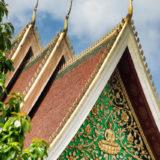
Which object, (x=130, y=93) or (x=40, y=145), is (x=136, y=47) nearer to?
(x=130, y=93)

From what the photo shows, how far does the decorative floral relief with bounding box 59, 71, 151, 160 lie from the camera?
387 centimetres

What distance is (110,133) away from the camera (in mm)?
4148

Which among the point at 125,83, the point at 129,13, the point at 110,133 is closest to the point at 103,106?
the point at 110,133

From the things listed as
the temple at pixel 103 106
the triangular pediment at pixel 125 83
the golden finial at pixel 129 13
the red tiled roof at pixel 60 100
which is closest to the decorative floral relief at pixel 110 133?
the temple at pixel 103 106

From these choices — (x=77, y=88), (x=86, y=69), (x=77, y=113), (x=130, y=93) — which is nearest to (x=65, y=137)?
(x=77, y=113)

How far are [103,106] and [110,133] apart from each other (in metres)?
0.33

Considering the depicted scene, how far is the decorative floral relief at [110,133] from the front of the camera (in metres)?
3.87

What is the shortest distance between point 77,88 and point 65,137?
0.64m

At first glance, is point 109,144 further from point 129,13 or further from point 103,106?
point 129,13

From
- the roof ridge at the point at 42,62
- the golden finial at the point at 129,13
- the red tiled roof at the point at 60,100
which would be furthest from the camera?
the roof ridge at the point at 42,62

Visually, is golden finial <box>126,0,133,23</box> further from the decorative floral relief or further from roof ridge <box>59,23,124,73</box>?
the decorative floral relief

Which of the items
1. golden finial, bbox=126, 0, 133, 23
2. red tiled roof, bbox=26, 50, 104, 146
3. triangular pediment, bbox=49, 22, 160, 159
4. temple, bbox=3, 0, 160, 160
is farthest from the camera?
golden finial, bbox=126, 0, 133, 23

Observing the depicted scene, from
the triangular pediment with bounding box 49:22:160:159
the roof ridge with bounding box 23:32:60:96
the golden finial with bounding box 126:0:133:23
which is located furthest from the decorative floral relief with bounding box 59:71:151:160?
the roof ridge with bounding box 23:32:60:96

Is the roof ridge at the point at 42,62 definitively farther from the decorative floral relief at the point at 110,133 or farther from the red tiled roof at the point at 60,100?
the decorative floral relief at the point at 110,133
